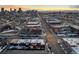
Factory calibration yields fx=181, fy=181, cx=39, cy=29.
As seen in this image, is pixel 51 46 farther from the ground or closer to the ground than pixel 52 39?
closer to the ground

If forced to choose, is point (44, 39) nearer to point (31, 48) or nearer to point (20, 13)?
point (31, 48)

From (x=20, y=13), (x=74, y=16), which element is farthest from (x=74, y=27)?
(x=20, y=13)

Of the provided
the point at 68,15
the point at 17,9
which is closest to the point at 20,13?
the point at 17,9

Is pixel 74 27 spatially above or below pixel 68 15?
below

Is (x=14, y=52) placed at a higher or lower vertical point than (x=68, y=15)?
lower

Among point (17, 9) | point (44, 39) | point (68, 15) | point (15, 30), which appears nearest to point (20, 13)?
point (17, 9)
